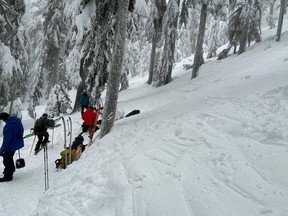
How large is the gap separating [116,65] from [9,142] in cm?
398

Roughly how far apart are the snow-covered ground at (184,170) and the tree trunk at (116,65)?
2.54 ft

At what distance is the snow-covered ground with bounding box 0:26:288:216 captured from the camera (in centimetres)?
563

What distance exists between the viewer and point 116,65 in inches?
421

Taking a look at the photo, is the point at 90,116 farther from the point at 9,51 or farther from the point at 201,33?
the point at 201,33

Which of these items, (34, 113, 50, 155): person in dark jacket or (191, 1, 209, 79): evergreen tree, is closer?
(34, 113, 50, 155): person in dark jacket

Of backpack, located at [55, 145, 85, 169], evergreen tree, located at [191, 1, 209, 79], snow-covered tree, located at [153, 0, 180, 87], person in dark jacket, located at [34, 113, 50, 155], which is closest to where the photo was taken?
backpack, located at [55, 145, 85, 169]

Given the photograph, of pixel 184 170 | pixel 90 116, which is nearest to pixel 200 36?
pixel 90 116

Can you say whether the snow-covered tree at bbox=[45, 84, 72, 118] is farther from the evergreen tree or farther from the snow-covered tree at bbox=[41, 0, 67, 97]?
the evergreen tree

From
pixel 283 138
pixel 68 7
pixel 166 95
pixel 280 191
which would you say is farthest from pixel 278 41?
pixel 280 191

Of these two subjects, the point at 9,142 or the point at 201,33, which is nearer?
the point at 9,142

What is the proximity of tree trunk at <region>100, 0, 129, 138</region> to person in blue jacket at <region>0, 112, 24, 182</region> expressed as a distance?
301cm

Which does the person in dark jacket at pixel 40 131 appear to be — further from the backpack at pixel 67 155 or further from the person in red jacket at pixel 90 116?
the backpack at pixel 67 155

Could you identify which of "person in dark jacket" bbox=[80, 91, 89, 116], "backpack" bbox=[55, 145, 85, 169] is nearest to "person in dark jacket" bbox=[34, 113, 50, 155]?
"backpack" bbox=[55, 145, 85, 169]

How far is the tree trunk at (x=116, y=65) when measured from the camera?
1048 centimetres
